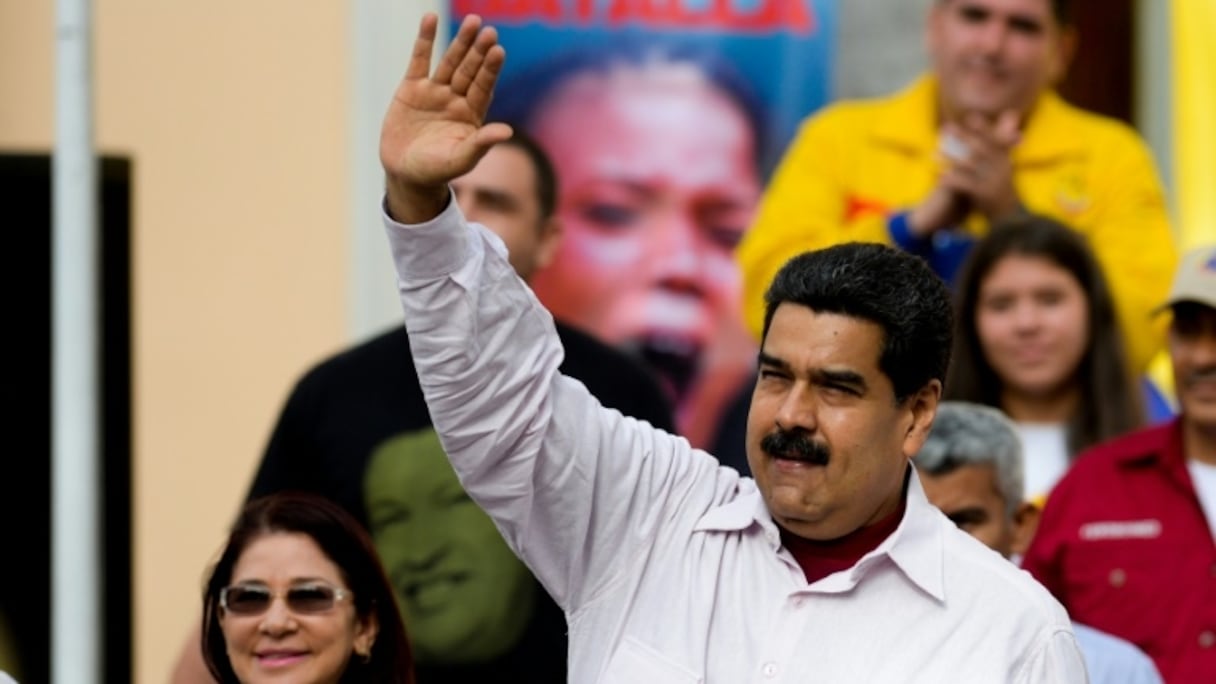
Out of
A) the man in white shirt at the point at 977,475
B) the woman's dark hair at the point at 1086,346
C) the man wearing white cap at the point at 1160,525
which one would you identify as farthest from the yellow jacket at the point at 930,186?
the man in white shirt at the point at 977,475

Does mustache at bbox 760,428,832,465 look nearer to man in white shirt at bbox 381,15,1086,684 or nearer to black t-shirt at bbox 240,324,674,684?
man in white shirt at bbox 381,15,1086,684

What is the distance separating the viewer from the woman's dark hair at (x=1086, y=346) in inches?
228

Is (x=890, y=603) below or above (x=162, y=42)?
below

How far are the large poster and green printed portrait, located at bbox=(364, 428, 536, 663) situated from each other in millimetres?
1875

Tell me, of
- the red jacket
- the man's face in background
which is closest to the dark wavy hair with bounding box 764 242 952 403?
the red jacket

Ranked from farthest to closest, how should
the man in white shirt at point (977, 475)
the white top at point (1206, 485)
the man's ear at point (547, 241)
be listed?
the man's ear at point (547, 241) < the white top at point (1206, 485) < the man in white shirt at point (977, 475)

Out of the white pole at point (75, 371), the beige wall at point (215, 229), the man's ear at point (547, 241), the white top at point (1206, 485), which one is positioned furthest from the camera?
the beige wall at point (215, 229)

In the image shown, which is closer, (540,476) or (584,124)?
(540,476)

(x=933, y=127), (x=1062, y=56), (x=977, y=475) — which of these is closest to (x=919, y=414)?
(x=977, y=475)

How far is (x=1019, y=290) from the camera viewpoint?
5801 millimetres

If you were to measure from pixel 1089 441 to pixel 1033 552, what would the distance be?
0.60m

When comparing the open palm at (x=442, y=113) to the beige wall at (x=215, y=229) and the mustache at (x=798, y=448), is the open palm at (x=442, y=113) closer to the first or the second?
the mustache at (x=798, y=448)

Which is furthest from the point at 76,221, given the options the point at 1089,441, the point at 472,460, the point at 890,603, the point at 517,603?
the point at 1089,441

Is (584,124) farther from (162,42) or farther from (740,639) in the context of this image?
(740,639)
